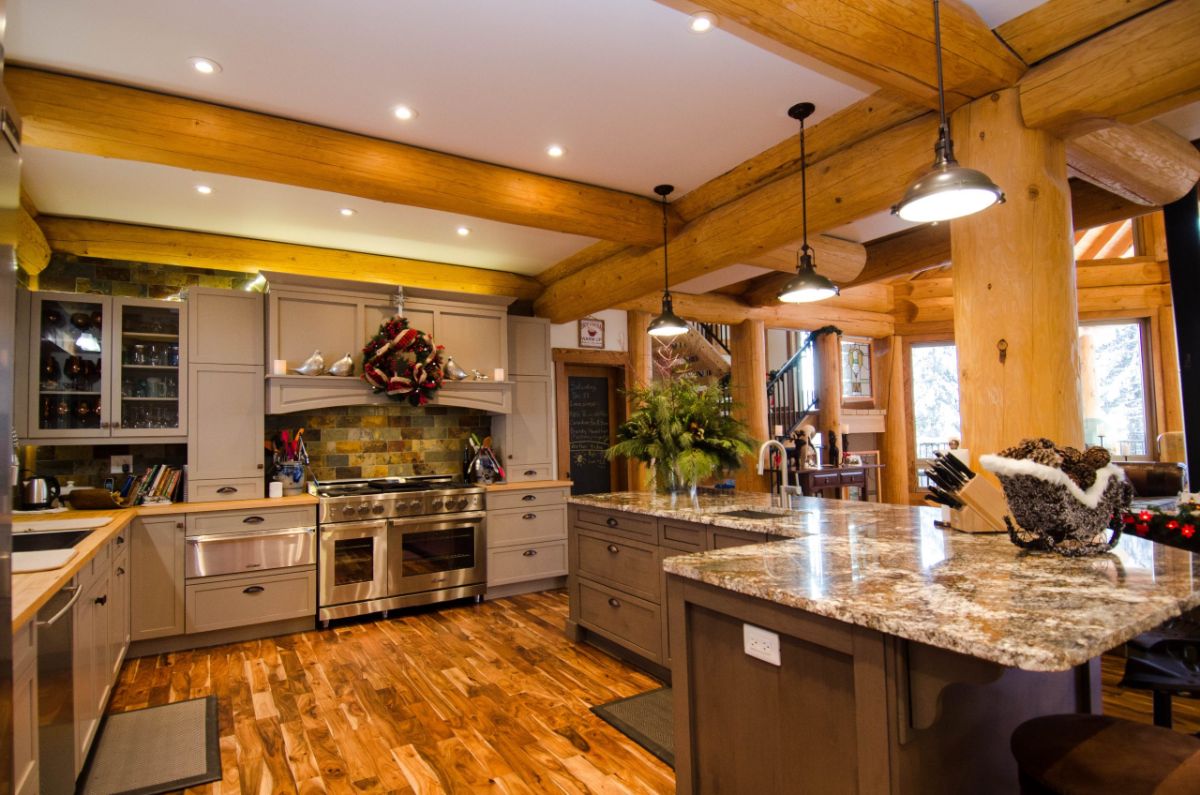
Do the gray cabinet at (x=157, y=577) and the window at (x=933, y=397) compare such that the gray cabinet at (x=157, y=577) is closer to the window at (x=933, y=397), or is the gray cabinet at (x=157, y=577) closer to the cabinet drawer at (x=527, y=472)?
the cabinet drawer at (x=527, y=472)

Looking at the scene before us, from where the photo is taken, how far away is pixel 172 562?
13.0ft

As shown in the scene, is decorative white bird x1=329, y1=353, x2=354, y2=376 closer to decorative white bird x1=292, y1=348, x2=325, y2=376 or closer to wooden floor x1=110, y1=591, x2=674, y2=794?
decorative white bird x1=292, y1=348, x2=325, y2=376

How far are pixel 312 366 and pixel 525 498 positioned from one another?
1.91 m

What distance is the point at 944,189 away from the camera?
184cm

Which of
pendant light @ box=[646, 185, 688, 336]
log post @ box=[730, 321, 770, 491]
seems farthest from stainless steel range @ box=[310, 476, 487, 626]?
log post @ box=[730, 321, 770, 491]

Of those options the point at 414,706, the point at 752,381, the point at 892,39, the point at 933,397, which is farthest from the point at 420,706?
the point at 933,397

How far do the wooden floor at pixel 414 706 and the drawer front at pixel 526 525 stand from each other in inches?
→ 29.3

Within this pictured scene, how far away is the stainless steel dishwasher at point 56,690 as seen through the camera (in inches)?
76.7

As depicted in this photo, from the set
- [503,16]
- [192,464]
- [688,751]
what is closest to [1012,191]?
[503,16]

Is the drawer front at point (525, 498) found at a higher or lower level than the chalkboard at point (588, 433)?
lower

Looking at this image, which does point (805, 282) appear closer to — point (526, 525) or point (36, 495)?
point (526, 525)

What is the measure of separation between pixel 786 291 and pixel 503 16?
1711 millimetres

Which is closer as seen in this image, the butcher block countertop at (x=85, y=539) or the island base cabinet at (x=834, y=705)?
the island base cabinet at (x=834, y=705)

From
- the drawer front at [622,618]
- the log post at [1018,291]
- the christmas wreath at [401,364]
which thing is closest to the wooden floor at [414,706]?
the drawer front at [622,618]
